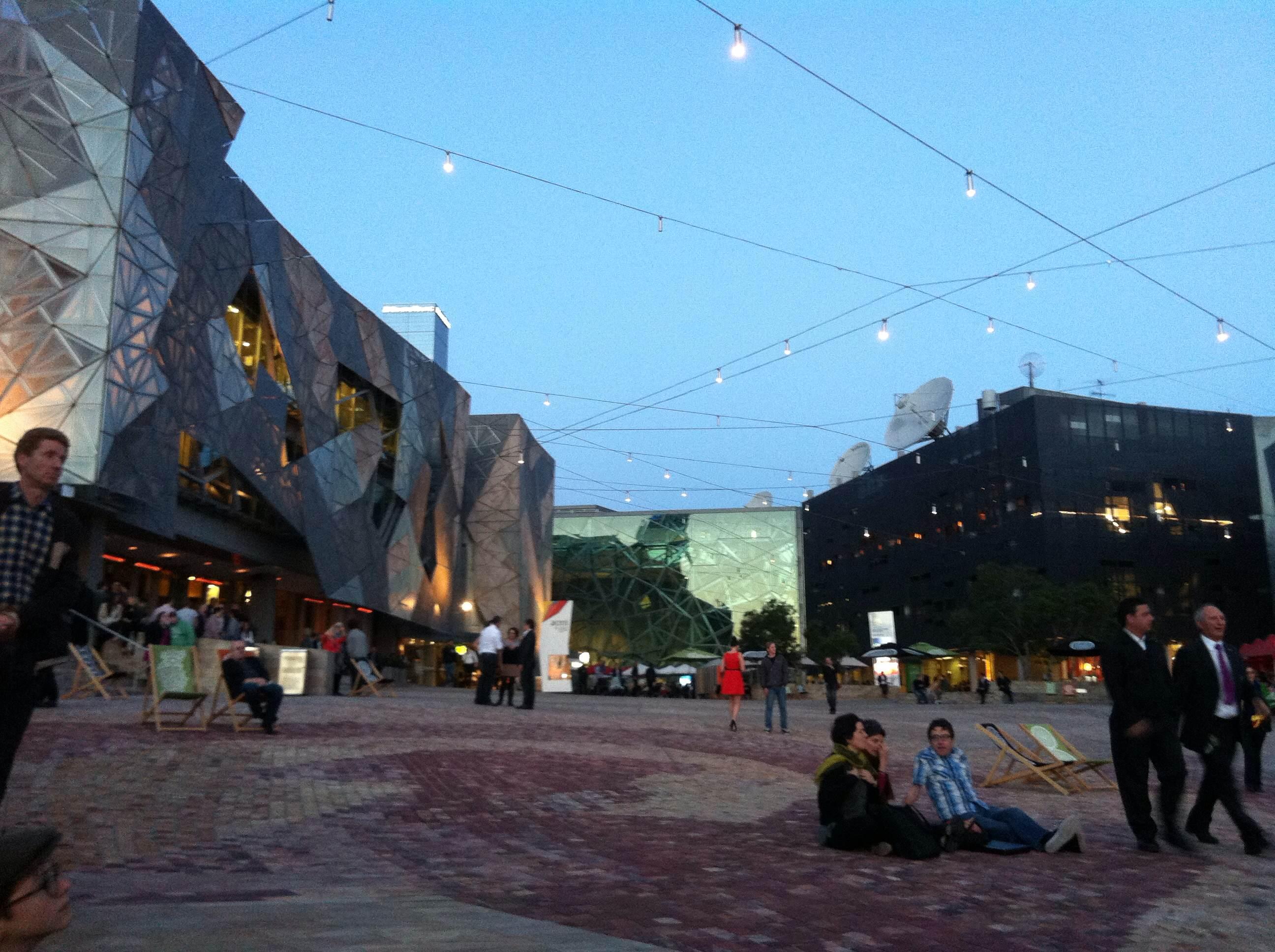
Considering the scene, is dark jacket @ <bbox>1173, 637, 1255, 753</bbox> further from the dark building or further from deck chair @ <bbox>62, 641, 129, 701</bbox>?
the dark building

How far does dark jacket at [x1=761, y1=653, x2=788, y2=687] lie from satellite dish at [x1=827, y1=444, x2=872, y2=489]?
68.4 m

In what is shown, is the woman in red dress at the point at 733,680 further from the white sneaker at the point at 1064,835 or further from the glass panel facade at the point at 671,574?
the glass panel facade at the point at 671,574

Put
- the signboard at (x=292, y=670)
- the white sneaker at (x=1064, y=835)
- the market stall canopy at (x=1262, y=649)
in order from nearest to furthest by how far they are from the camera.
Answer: the white sneaker at (x=1064, y=835)
the signboard at (x=292, y=670)
the market stall canopy at (x=1262, y=649)

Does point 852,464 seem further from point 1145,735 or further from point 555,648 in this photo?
point 1145,735

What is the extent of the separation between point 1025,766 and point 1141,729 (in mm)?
4109

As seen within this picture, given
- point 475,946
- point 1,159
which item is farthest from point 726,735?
point 1,159

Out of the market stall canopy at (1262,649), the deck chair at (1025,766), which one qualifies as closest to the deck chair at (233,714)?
the deck chair at (1025,766)

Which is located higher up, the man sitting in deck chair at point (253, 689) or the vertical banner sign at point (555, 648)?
the vertical banner sign at point (555, 648)

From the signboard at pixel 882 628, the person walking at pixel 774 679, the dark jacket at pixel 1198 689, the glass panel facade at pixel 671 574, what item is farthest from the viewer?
the glass panel facade at pixel 671 574

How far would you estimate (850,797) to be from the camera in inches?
257

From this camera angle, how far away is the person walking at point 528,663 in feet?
67.5

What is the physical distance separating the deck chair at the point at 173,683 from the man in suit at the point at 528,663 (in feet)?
27.2

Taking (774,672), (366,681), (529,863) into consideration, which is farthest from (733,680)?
(529,863)

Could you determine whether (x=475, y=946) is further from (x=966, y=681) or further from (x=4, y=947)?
(x=966, y=681)
